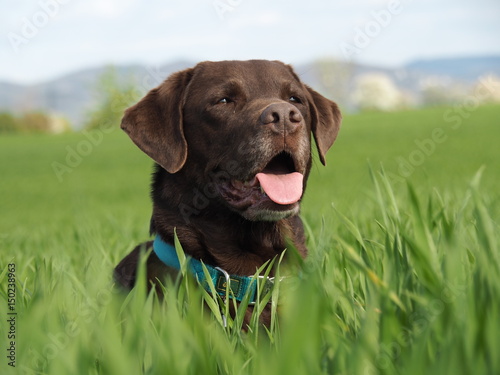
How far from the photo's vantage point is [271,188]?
3496mm

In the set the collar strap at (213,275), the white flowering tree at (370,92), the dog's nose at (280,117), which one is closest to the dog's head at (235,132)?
the dog's nose at (280,117)

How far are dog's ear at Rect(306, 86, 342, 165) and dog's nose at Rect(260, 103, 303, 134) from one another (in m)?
0.70

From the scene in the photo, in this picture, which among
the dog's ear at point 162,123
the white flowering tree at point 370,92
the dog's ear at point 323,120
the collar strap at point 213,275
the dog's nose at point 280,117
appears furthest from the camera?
the white flowering tree at point 370,92

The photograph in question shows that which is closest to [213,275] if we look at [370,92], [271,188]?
[271,188]

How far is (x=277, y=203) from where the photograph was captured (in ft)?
11.2

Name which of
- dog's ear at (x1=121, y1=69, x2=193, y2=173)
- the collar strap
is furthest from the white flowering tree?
the collar strap

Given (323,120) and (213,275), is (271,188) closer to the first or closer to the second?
(213,275)

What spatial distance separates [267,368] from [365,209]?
5338mm

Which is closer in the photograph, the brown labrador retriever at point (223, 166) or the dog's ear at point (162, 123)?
the brown labrador retriever at point (223, 166)

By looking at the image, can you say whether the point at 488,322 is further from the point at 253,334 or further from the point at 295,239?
the point at 295,239

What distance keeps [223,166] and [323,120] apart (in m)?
1.02

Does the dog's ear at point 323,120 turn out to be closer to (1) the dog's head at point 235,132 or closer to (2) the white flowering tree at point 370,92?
(1) the dog's head at point 235,132

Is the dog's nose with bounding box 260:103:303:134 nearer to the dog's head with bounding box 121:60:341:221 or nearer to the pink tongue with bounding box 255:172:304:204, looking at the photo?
the dog's head with bounding box 121:60:341:221

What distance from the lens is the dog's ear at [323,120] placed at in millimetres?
4164
